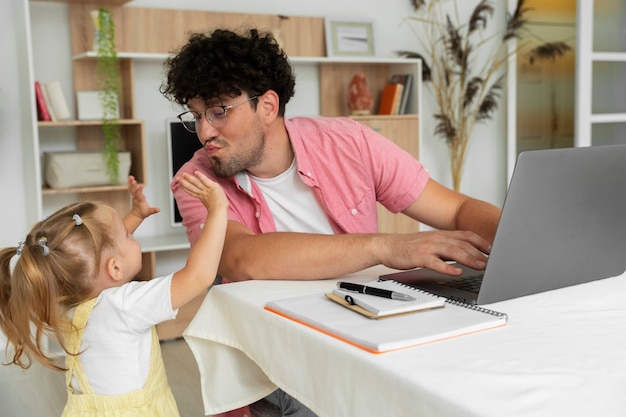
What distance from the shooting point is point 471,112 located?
4.80m

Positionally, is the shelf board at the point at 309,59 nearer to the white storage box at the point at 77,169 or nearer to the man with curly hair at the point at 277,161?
the white storage box at the point at 77,169

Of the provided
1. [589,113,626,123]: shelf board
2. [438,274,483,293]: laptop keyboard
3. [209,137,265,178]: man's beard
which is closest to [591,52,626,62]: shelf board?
[589,113,626,123]: shelf board

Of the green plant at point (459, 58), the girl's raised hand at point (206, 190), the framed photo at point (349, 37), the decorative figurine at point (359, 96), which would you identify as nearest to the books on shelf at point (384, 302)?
Result: the girl's raised hand at point (206, 190)

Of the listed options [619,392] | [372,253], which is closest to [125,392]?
[372,253]

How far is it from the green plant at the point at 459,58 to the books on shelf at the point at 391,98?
288 millimetres

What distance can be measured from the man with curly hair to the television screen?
188 cm

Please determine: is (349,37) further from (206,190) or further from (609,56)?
(206,190)

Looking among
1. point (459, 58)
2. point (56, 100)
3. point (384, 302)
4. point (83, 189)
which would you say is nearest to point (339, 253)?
point (384, 302)

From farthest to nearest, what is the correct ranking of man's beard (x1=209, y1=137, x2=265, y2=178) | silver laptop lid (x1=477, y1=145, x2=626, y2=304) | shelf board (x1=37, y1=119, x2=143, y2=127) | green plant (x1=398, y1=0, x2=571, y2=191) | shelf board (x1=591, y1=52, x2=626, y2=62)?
1. green plant (x1=398, y1=0, x2=571, y2=191)
2. shelf board (x1=591, y1=52, x2=626, y2=62)
3. shelf board (x1=37, y1=119, x2=143, y2=127)
4. man's beard (x1=209, y1=137, x2=265, y2=178)
5. silver laptop lid (x1=477, y1=145, x2=626, y2=304)

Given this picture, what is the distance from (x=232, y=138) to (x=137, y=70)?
224 cm

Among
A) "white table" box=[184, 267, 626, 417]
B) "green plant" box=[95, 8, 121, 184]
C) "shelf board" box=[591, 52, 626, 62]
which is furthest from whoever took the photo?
"shelf board" box=[591, 52, 626, 62]

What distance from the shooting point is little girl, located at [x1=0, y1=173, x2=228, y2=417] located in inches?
58.5

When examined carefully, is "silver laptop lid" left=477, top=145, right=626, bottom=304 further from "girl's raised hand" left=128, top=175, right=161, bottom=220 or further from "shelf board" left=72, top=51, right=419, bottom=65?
"shelf board" left=72, top=51, right=419, bottom=65

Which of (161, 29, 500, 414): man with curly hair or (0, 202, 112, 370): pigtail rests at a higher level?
(161, 29, 500, 414): man with curly hair
